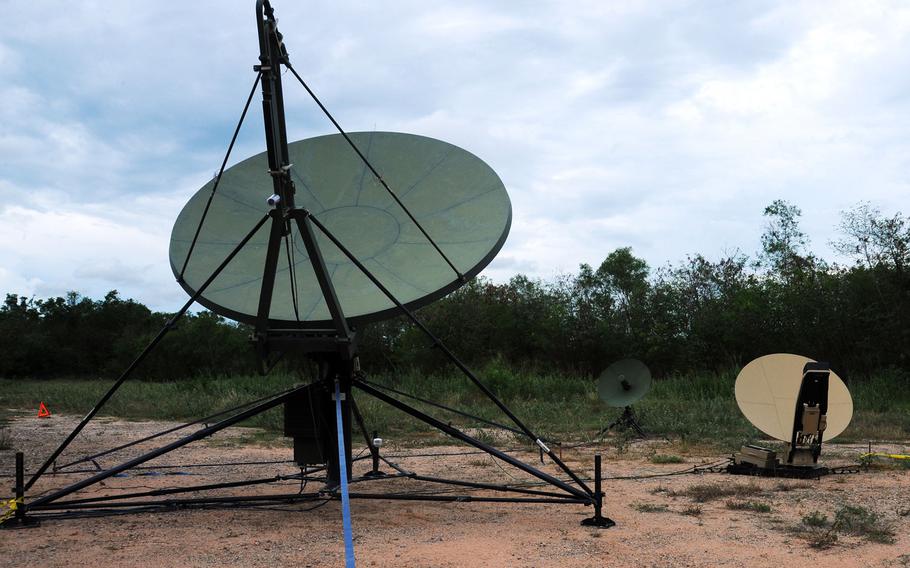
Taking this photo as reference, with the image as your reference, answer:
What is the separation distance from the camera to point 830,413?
36.4 ft

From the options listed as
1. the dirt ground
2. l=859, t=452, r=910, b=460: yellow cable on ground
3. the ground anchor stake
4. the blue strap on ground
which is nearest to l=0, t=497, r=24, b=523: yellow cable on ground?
the dirt ground

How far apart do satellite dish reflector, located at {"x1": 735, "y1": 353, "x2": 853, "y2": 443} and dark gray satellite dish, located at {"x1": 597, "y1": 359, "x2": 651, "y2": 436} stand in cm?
302

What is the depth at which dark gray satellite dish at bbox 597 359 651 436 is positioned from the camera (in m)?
14.7

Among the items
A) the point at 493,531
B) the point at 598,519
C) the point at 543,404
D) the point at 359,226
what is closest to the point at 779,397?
the point at 598,519

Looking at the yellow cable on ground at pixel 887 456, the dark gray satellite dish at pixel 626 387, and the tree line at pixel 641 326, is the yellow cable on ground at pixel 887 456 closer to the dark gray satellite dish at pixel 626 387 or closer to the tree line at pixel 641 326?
the dark gray satellite dish at pixel 626 387

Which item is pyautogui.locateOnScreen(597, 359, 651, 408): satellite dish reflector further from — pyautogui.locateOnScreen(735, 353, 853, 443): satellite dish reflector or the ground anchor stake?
the ground anchor stake

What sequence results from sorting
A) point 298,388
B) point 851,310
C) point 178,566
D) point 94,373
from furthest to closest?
point 94,373 < point 851,310 < point 298,388 < point 178,566

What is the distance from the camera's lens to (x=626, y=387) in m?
15.0

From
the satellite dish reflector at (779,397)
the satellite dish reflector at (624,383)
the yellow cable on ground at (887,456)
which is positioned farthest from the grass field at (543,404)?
the yellow cable on ground at (887,456)

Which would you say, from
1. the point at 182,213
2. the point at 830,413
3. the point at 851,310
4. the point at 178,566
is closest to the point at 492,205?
the point at 182,213

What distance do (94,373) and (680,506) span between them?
4423cm

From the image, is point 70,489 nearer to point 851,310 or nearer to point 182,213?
point 182,213

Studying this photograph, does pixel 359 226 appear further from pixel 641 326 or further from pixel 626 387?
pixel 641 326

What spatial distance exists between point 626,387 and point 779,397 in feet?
13.0
